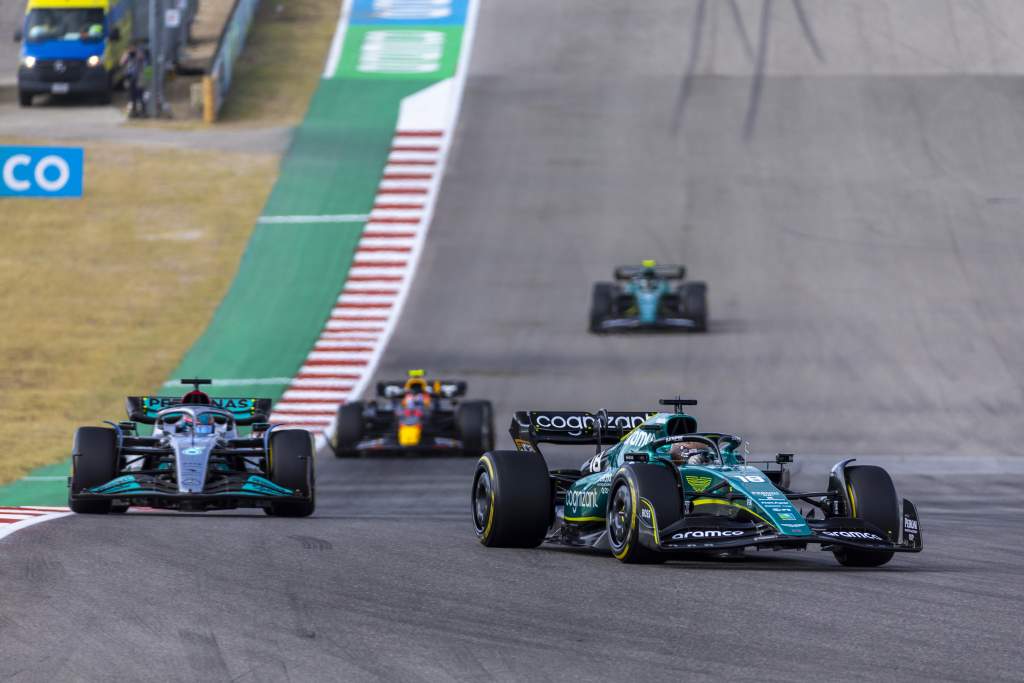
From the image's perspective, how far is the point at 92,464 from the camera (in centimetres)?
1691

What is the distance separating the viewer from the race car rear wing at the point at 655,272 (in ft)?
109

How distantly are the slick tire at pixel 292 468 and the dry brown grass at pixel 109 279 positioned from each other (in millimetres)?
6999

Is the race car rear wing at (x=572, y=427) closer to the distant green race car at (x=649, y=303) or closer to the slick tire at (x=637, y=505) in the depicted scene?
the slick tire at (x=637, y=505)

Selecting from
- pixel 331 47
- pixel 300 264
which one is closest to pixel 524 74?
pixel 331 47

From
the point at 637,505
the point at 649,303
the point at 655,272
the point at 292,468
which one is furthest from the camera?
the point at 655,272

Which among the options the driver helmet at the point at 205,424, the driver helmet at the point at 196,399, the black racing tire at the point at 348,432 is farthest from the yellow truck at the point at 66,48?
the driver helmet at the point at 205,424

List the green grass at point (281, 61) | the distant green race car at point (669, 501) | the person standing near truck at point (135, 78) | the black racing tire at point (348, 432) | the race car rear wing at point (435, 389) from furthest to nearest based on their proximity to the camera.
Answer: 1. the green grass at point (281, 61)
2. the person standing near truck at point (135, 78)
3. the race car rear wing at point (435, 389)
4. the black racing tire at point (348, 432)
5. the distant green race car at point (669, 501)

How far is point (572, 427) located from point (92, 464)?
16.4 ft

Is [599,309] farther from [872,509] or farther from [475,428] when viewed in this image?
[872,509]

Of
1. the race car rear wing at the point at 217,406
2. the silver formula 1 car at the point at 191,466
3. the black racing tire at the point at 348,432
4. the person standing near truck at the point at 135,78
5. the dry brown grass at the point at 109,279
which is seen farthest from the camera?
the person standing near truck at the point at 135,78

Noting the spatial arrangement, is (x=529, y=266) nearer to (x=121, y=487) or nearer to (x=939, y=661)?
(x=121, y=487)

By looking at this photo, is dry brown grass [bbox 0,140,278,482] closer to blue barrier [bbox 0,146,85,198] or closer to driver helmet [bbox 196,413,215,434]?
blue barrier [bbox 0,146,85,198]

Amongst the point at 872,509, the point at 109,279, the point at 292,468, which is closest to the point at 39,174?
the point at 109,279

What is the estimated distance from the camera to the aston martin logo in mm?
12906
